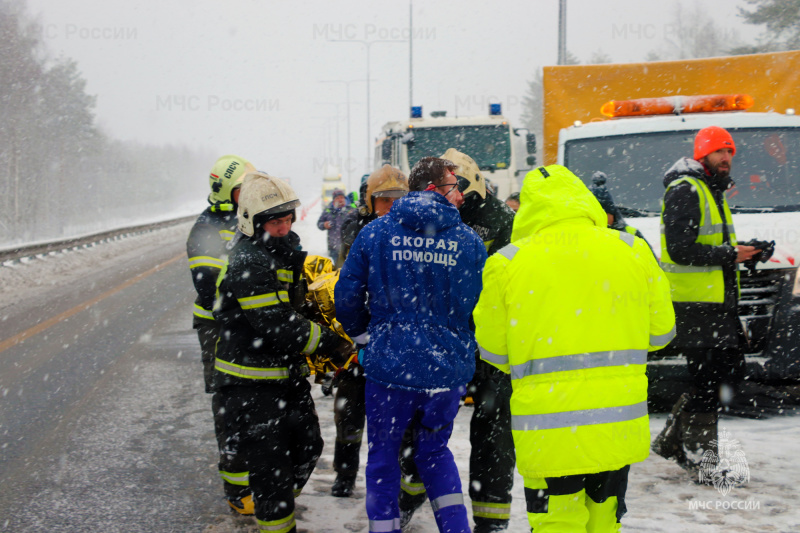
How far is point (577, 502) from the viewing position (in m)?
2.70

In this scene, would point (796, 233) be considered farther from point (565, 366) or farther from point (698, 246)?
point (565, 366)

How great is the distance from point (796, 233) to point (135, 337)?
25.4 feet

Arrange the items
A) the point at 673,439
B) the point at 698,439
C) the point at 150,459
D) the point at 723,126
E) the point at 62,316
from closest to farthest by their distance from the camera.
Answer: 1. the point at 698,439
2. the point at 673,439
3. the point at 150,459
4. the point at 723,126
5. the point at 62,316

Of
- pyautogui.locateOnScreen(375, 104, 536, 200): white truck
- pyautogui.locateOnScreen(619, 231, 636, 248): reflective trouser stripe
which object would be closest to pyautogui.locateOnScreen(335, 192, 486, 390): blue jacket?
pyautogui.locateOnScreen(619, 231, 636, 248): reflective trouser stripe

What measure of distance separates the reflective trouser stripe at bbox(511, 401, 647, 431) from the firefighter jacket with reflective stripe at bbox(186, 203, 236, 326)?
2112 mm

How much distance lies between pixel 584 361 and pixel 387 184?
6.74 ft

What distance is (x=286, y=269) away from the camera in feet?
11.6

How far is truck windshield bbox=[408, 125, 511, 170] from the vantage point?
13.7 m

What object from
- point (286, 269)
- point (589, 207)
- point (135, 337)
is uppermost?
point (589, 207)

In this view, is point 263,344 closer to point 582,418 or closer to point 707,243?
point 582,418

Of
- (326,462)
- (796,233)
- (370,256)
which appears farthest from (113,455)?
(796,233)

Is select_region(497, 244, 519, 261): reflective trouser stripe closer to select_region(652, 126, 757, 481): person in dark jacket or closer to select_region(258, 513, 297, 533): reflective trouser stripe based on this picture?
select_region(258, 513, 297, 533): reflective trouser stripe

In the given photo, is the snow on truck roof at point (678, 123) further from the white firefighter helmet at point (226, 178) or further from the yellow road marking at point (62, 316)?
the yellow road marking at point (62, 316)

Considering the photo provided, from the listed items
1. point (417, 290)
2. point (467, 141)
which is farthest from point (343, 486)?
point (467, 141)
